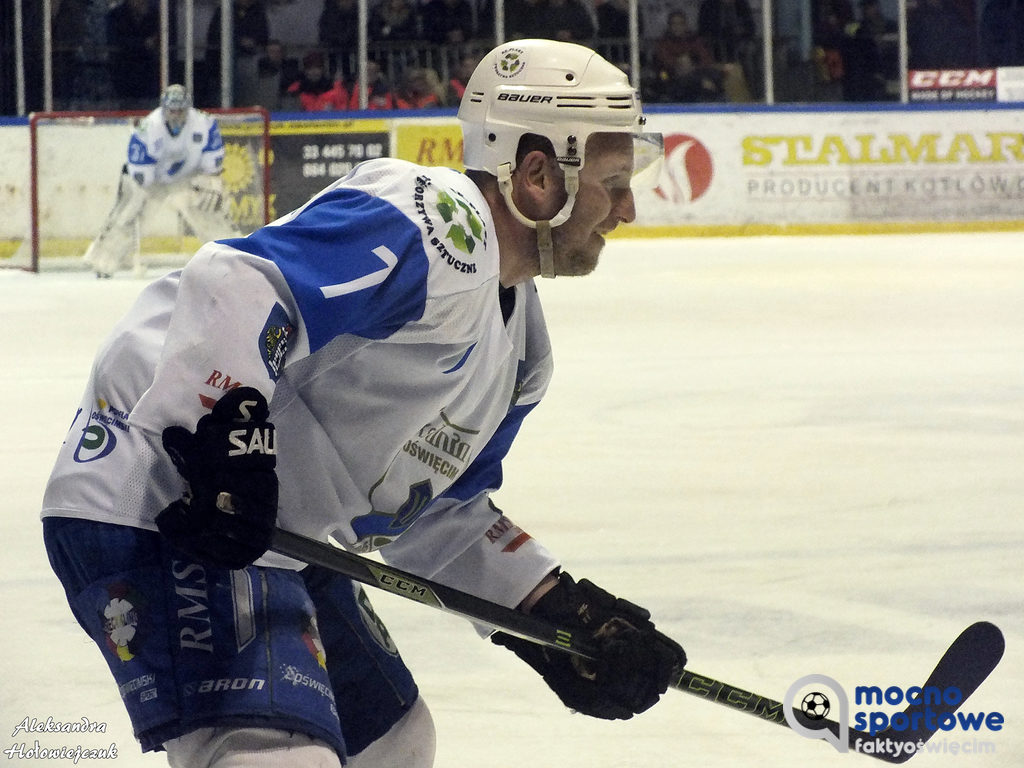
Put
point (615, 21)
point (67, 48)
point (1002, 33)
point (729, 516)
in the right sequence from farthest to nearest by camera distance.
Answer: point (1002, 33)
point (615, 21)
point (67, 48)
point (729, 516)

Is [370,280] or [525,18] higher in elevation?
[525,18]

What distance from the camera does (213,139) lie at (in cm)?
1050

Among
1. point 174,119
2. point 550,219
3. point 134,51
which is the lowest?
point 550,219

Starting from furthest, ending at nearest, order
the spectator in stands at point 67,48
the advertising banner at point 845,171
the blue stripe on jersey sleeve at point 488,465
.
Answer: the spectator in stands at point 67,48 → the advertising banner at point 845,171 → the blue stripe on jersey sleeve at point 488,465

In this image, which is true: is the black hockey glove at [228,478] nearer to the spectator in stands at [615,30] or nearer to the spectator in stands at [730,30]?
the spectator in stands at [615,30]

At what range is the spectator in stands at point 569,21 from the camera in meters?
12.1

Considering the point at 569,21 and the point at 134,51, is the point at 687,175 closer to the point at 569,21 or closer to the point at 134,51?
the point at 569,21

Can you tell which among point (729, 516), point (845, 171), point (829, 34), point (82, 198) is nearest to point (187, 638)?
point (729, 516)

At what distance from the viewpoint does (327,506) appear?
4.76 ft

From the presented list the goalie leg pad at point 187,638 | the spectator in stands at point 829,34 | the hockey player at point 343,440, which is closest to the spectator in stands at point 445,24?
the spectator in stands at point 829,34

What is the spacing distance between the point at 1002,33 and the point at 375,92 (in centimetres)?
523

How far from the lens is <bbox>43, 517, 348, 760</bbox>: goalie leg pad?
4.11 feet

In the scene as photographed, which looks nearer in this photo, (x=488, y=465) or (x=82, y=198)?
(x=488, y=465)

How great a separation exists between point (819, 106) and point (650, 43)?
1706 millimetres
